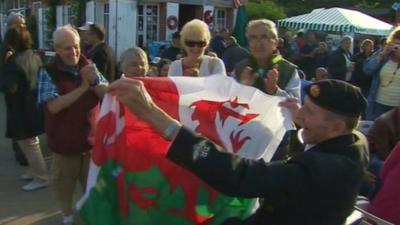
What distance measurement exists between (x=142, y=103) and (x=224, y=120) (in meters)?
0.67

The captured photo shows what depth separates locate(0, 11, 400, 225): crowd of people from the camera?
1910 mm

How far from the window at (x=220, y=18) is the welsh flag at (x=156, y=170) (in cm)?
1621

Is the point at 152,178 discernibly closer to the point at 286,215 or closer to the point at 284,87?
the point at 286,215

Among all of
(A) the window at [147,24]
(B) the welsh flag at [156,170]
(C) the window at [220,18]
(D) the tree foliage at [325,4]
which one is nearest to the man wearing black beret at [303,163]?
(B) the welsh flag at [156,170]

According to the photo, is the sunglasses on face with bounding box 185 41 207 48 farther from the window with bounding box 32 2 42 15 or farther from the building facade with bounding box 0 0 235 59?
the window with bounding box 32 2 42 15

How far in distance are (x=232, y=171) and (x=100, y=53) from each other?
4.49m

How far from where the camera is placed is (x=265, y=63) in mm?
3699

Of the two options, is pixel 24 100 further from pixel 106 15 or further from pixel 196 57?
pixel 106 15

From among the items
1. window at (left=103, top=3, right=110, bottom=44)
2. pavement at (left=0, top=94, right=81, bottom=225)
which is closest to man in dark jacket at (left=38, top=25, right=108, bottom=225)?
pavement at (left=0, top=94, right=81, bottom=225)

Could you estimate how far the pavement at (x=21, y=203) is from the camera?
189 inches

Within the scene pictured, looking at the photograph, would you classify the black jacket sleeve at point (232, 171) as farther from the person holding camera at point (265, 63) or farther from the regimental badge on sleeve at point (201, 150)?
the person holding camera at point (265, 63)

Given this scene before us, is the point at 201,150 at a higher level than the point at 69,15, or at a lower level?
higher

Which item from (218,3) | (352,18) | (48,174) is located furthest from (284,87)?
(218,3)

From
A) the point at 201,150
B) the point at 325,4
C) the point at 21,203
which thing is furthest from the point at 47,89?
the point at 325,4
